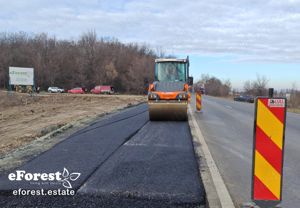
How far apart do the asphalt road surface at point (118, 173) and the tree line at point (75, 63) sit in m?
75.1

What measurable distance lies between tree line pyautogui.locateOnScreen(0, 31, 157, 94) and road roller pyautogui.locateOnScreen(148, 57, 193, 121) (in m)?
67.3

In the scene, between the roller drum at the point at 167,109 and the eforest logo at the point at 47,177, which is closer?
the eforest logo at the point at 47,177

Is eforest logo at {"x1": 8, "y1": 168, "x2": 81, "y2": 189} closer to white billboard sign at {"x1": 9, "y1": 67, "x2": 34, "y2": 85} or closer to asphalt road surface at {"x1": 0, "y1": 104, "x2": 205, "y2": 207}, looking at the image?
asphalt road surface at {"x1": 0, "y1": 104, "x2": 205, "y2": 207}

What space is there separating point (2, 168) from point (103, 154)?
7.28 ft

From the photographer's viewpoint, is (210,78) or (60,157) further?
(210,78)

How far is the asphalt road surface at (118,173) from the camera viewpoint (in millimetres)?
5098

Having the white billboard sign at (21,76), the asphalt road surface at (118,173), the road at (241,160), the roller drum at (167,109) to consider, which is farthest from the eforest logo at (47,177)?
the white billboard sign at (21,76)

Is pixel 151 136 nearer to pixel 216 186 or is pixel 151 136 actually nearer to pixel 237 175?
pixel 237 175

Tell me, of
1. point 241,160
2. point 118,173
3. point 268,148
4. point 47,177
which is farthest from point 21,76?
point 268,148

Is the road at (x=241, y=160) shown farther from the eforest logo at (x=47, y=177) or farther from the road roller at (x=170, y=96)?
the eforest logo at (x=47, y=177)

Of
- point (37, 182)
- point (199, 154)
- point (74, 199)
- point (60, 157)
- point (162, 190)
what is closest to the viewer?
point (74, 199)

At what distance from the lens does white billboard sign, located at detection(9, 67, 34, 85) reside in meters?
53.2

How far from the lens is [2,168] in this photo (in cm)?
674

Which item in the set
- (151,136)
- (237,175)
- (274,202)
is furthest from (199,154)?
(274,202)
